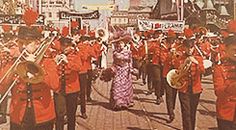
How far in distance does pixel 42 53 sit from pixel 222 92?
5.95 ft

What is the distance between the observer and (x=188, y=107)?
798cm

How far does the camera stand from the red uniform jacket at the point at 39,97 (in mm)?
5188

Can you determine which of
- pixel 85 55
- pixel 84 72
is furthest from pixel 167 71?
pixel 85 55

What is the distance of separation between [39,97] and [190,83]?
3.05 metres

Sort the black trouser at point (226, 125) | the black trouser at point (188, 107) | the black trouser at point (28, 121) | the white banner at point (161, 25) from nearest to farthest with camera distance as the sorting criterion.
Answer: the black trouser at point (28, 121) < the black trouser at point (226, 125) < the black trouser at point (188, 107) < the white banner at point (161, 25)

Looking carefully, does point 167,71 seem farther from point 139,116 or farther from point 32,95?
point 32,95

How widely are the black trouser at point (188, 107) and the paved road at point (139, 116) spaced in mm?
1218

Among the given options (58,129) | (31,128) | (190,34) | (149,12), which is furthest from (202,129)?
(149,12)

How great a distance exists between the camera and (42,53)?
504cm

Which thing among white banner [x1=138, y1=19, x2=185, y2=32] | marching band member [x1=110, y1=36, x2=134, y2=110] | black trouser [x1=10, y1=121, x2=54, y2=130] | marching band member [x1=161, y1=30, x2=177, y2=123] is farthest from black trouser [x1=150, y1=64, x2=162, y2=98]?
black trouser [x1=10, y1=121, x2=54, y2=130]

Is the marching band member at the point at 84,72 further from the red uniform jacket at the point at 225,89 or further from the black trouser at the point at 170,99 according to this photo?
the red uniform jacket at the point at 225,89

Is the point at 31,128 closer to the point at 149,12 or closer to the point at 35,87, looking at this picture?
the point at 35,87

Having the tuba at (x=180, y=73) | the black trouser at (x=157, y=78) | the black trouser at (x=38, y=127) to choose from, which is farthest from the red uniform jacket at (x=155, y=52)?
the black trouser at (x=38, y=127)

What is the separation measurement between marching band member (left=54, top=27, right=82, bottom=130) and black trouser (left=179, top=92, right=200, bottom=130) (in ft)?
4.69
